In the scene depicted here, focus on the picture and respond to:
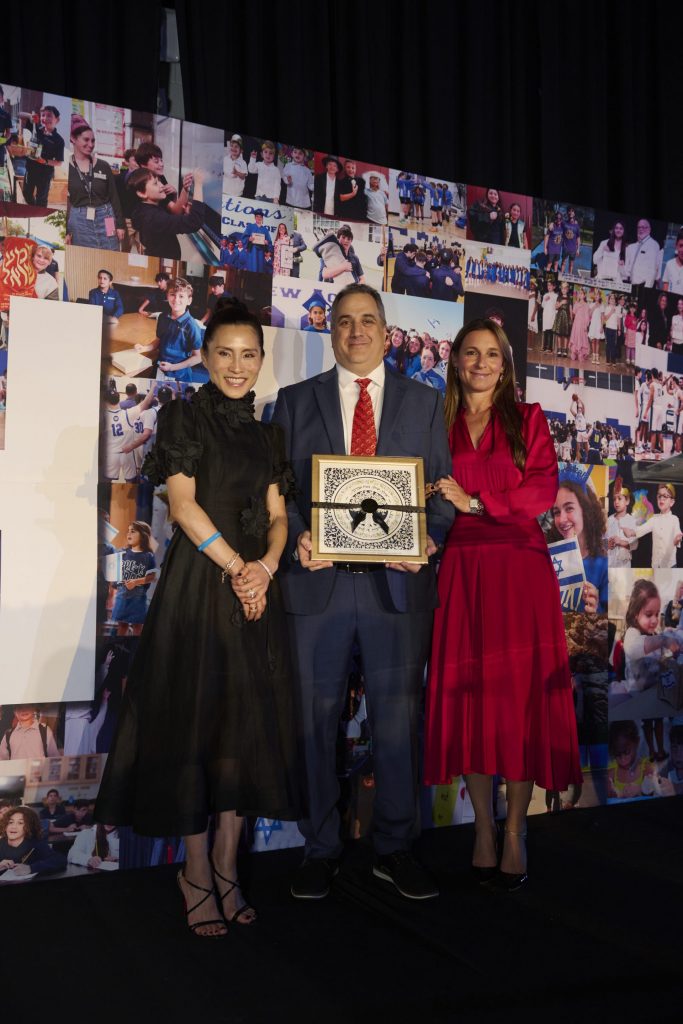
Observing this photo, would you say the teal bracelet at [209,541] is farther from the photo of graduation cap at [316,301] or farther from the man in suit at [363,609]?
the photo of graduation cap at [316,301]

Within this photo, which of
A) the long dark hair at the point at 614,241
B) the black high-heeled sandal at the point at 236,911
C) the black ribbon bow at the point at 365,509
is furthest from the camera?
the long dark hair at the point at 614,241

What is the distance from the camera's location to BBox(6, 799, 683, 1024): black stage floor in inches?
85.0

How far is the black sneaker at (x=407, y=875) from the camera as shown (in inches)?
113

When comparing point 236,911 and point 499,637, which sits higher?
point 499,637

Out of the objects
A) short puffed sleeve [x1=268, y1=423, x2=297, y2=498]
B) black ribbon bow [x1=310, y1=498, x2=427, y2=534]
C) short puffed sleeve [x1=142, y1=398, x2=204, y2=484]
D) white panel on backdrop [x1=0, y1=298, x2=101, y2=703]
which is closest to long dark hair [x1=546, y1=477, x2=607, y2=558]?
black ribbon bow [x1=310, y1=498, x2=427, y2=534]

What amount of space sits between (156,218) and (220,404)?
957 millimetres

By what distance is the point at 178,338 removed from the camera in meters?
3.31

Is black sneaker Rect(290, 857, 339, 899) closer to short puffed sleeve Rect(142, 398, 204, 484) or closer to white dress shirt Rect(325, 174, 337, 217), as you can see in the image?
short puffed sleeve Rect(142, 398, 204, 484)

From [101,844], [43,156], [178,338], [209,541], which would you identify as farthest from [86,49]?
[101,844]

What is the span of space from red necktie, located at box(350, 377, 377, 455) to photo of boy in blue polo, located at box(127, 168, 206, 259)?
907 mm

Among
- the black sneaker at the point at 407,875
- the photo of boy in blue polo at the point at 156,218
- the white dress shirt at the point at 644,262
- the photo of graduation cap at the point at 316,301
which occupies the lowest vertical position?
the black sneaker at the point at 407,875

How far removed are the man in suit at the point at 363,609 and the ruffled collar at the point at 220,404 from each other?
1.09 feet

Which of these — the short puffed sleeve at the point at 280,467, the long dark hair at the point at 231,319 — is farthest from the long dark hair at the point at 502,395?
the long dark hair at the point at 231,319

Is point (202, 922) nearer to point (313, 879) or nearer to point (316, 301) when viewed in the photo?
point (313, 879)
